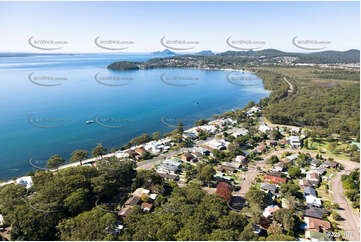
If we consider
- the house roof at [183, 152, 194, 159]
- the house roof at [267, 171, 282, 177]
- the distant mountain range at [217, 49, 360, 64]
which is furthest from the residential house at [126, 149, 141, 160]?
the distant mountain range at [217, 49, 360, 64]

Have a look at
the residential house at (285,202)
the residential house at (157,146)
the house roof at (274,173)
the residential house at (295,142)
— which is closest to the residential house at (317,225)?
the residential house at (285,202)

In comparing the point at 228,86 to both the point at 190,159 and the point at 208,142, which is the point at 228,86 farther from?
the point at 190,159

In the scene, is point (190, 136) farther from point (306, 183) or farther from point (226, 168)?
point (306, 183)

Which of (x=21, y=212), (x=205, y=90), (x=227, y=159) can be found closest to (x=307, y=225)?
(x=227, y=159)

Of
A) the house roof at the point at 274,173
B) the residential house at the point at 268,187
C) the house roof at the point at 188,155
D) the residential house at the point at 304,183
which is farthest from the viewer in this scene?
the house roof at the point at 188,155

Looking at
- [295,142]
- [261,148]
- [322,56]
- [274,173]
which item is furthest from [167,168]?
[322,56]

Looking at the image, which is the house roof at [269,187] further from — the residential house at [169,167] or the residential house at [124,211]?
the residential house at [124,211]

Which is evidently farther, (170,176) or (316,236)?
(170,176)

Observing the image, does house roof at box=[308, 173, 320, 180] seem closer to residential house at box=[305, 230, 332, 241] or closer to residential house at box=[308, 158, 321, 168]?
residential house at box=[308, 158, 321, 168]
